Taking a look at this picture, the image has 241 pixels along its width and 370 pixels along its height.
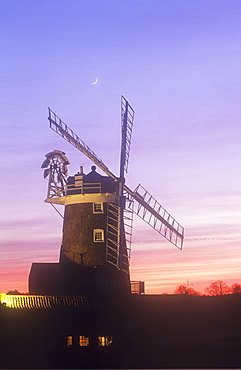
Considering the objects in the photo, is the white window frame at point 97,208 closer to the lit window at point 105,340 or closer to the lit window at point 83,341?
the lit window at point 105,340

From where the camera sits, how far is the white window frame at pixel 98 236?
5044cm

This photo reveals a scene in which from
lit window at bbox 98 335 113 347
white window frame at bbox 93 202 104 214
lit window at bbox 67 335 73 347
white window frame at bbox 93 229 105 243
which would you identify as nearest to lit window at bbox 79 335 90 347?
lit window at bbox 67 335 73 347

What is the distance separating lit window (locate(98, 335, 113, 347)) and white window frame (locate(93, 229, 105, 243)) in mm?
9374

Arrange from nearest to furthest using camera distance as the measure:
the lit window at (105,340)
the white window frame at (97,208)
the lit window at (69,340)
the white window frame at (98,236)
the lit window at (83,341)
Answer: the lit window at (69,340) < the lit window at (83,341) < the lit window at (105,340) < the white window frame at (98,236) < the white window frame at (97,208)

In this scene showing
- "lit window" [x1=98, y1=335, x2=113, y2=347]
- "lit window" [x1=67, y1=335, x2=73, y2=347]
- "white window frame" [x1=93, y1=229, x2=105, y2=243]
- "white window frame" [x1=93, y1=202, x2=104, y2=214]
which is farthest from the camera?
"white window frame" [x1=93, y1=202, x2=104, y2=214]

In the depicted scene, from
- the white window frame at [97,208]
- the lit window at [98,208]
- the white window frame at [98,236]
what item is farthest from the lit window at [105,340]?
the lit window at [98,208]

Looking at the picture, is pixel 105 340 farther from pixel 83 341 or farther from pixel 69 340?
pixel 69 340

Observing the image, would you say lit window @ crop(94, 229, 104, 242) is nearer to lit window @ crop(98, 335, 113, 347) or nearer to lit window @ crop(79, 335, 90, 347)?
lit window @ crop(98, 335, 113, 347)

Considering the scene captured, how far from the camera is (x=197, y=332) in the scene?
151 ft

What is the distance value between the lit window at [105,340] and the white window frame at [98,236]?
937cm

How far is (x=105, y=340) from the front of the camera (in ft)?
145

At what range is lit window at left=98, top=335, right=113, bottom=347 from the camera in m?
43.8

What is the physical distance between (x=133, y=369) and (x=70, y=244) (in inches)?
532

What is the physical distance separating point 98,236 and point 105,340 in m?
10.1
